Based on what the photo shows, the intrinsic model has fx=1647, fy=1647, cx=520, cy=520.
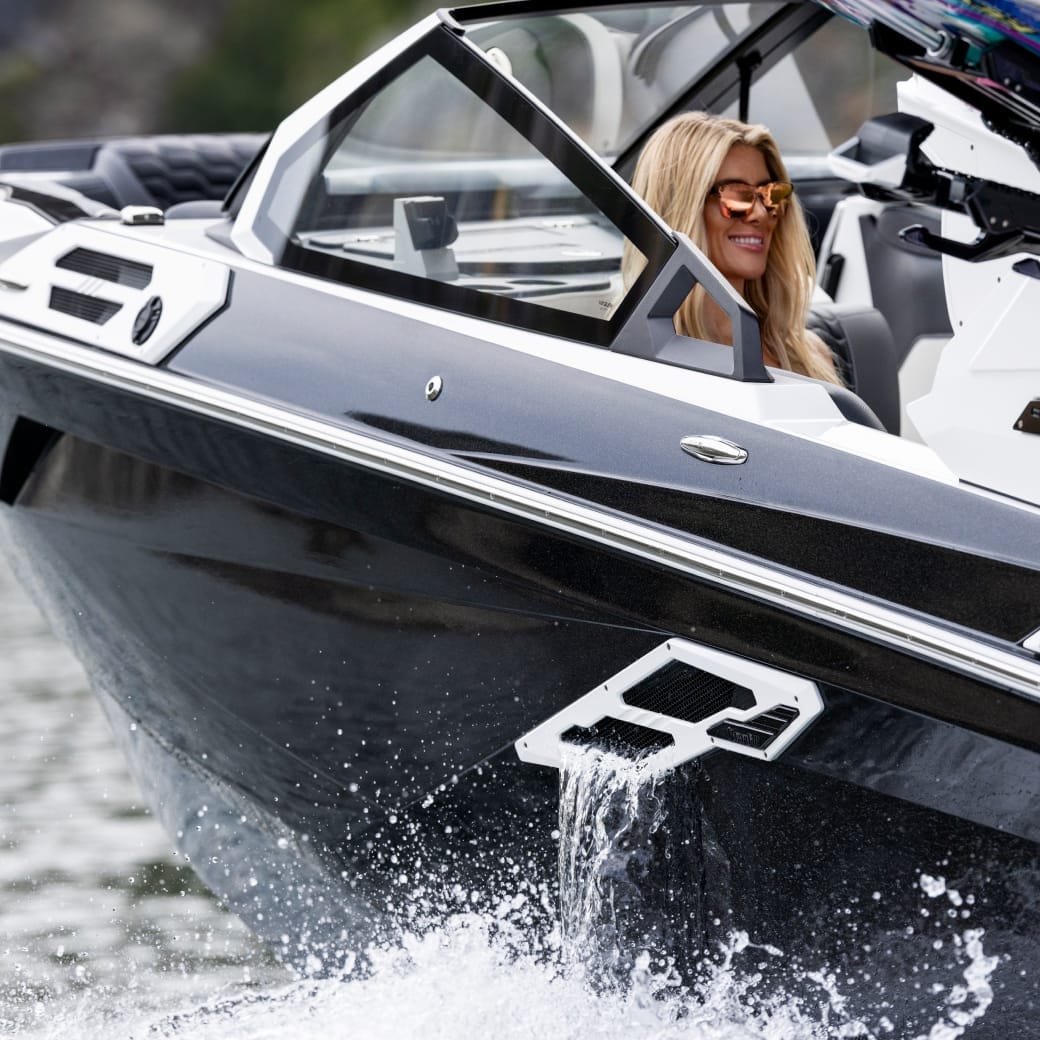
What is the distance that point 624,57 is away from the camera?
3.10m

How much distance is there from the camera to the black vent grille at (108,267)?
2479 mm

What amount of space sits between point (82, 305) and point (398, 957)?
43.6 inches

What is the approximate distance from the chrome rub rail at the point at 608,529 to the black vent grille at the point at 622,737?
0.21 meters

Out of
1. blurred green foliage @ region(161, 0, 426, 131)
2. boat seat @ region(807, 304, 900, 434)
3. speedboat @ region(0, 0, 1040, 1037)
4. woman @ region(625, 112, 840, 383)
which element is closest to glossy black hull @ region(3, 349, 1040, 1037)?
speedboat @ region(0, 0, 1040, 1037)

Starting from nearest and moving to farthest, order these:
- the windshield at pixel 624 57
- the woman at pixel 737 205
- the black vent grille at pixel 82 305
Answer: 1. the woman at pixel 737 205
2. the black vent grille at pixel 82 305
3. the windshield at pixel 624 57

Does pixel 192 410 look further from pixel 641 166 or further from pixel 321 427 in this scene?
pixel 641 166

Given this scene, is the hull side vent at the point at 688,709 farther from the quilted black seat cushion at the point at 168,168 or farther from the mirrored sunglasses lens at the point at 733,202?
the quilted black seat cushion at the point at 168,168

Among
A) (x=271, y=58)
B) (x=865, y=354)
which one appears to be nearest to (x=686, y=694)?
(x=865, y=354)

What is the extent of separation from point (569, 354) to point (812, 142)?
1808mm

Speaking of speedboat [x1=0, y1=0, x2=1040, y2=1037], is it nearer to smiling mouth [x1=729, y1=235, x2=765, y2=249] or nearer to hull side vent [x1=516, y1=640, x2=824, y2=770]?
hull side vent [x1=516, y1=640, x2=824, y2=770]

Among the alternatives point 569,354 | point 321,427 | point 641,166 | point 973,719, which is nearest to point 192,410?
point 321,427

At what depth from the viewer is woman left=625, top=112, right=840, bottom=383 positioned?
7.50ft

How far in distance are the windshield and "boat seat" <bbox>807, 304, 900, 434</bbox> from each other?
0.58 m

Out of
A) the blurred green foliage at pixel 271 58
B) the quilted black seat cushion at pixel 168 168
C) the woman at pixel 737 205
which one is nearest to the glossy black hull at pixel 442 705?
the woman at pixel 737 205
